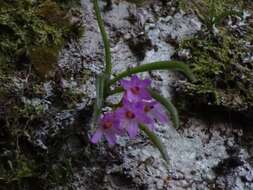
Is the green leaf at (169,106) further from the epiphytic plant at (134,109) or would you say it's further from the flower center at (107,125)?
the flower center at (107,125)

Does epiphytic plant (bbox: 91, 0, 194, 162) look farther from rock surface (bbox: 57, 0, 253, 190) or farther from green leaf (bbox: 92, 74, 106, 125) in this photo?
rock surface (bbox: 57, 0, 253, 190)

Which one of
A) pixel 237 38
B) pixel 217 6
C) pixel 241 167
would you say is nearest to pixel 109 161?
pixel 241 167

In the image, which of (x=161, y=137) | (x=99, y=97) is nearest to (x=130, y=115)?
(x=99, y=97)

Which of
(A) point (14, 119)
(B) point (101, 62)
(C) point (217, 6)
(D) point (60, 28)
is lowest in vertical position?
(A) point (14, 119)

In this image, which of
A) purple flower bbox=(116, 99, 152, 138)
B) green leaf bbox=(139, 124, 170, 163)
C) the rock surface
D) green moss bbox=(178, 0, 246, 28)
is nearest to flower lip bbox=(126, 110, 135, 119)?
purple flower bbox=(116, 99, 152, 138)

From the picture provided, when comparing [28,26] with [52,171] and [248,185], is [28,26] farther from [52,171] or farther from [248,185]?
[248,185]
